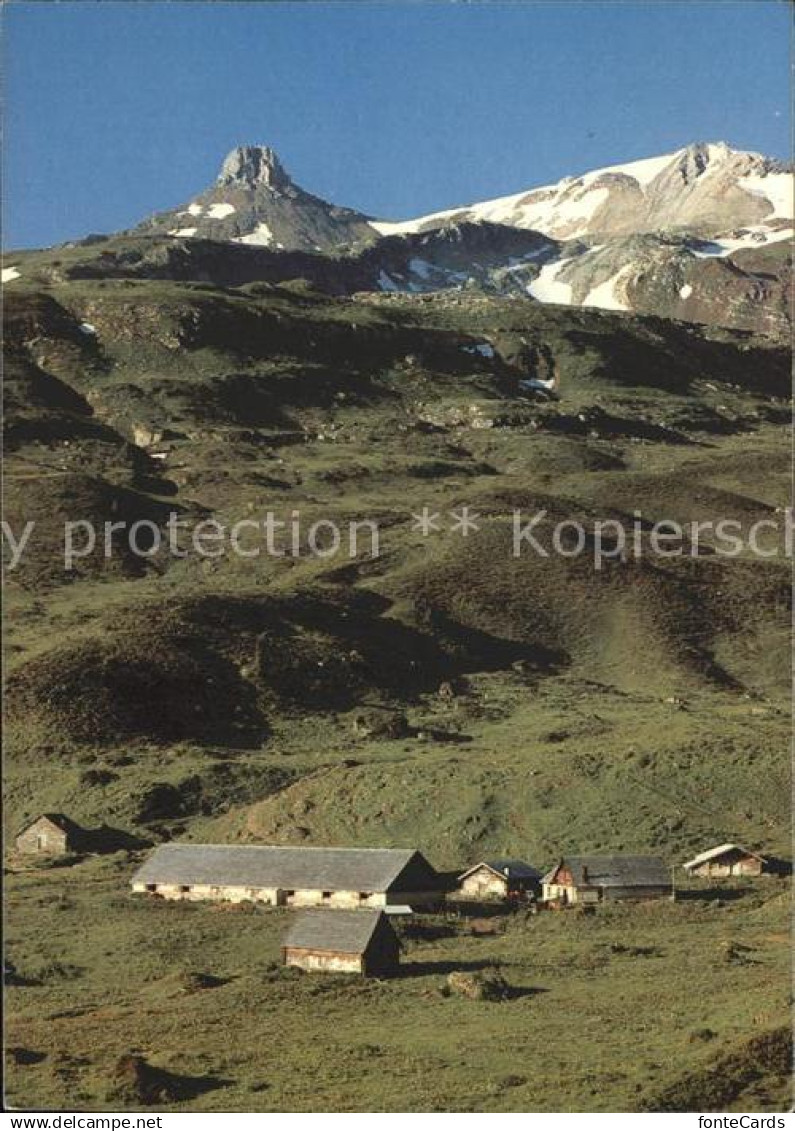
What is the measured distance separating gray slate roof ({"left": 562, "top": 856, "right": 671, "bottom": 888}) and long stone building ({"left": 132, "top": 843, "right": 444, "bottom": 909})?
19.4 ft

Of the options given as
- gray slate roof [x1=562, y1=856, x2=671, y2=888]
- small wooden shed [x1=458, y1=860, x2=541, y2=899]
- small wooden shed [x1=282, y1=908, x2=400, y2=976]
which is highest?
small wooden shed [x1=282, y1=908, x2=400, y2=976]

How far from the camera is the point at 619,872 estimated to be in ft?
191

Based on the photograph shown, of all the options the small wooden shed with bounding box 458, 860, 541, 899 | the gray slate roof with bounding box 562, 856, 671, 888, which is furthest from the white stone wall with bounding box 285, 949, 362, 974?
the gray slate roof with bounding box 562, 856, 671, 888

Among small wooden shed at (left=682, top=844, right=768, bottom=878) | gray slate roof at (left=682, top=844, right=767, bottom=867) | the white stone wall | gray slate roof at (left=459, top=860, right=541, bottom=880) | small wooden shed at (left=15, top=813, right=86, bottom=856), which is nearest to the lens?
the white stone wall

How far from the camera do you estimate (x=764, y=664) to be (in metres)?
111

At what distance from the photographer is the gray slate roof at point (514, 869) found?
5978 centimetres

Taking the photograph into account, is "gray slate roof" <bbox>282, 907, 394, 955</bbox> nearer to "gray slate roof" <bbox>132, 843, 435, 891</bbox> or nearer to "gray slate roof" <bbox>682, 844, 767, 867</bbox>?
"gray slate roof" <bbox>132, 843, 435, 891</bbox>

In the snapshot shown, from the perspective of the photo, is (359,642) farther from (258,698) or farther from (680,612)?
(680,612)

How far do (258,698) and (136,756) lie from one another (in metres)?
12.2

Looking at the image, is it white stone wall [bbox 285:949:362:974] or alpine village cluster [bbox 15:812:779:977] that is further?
alpine village cluster [bbox 15:812:779:977]

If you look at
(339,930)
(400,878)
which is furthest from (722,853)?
(339,930)

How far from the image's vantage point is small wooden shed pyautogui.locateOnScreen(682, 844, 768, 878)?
61.0 meters

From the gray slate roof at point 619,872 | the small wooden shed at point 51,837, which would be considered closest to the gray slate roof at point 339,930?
the gray slate roof at point 619,872

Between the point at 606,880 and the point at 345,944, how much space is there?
1642 cm
